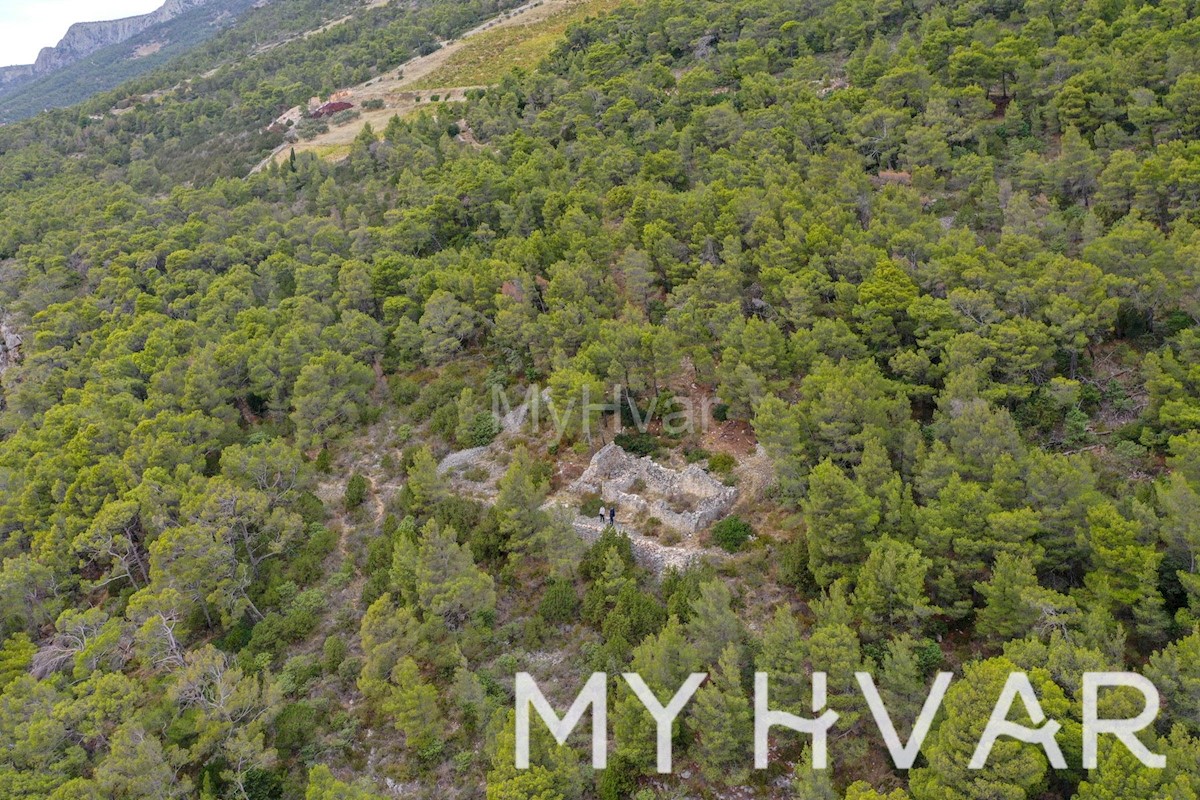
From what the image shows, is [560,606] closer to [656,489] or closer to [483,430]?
[656,489]

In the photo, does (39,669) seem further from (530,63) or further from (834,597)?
(530,63)

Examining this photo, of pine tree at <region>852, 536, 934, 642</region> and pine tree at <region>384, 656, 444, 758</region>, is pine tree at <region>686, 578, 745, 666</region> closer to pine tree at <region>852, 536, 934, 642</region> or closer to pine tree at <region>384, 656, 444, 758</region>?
pine tree at <region>852, 536, 934, 642</region>

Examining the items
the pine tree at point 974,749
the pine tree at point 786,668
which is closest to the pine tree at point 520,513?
the pine tree at point 786,668

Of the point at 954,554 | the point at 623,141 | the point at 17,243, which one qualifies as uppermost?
the point at 17,243

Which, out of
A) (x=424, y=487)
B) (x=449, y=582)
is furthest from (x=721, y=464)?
(x=424, y=487)

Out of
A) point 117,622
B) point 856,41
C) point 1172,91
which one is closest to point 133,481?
point 117,622

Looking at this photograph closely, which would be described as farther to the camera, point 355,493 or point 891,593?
point 355,493
